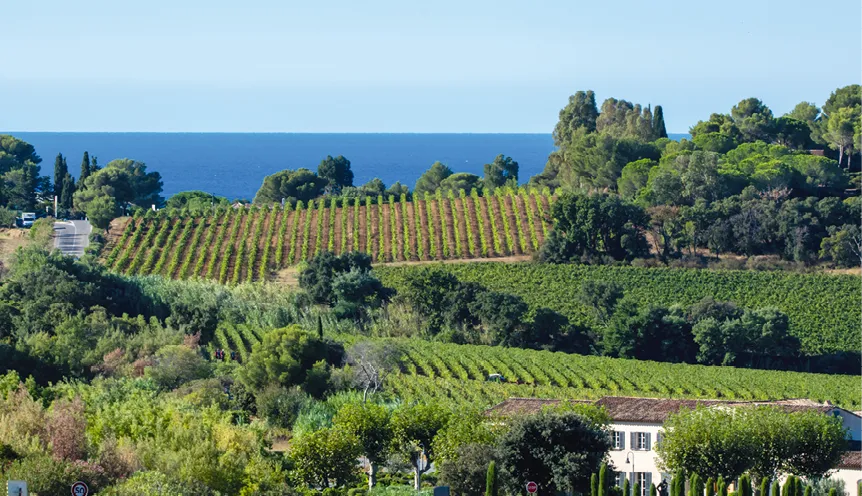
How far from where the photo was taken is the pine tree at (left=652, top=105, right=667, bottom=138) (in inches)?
4392

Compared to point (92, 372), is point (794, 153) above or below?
above

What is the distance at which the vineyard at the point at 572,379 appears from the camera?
56.8 meters

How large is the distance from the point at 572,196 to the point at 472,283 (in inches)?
484

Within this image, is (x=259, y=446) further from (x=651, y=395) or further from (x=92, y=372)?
(x=651, y=395)

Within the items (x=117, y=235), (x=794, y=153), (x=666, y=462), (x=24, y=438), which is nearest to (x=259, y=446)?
(x=24, y=438)

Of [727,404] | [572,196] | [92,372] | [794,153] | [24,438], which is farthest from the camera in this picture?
[794,153]

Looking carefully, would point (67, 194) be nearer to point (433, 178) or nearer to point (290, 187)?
point (290, 187)

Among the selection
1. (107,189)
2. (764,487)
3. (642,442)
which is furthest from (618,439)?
(107,189)

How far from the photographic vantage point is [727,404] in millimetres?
46219

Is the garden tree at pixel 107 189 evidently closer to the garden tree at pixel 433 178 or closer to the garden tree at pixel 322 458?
the garden tree at pixel 433 178

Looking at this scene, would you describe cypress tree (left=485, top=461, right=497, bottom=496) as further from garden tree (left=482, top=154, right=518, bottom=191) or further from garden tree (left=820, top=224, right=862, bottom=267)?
garden tree (left=482, top=154, right=518, bottom=191)

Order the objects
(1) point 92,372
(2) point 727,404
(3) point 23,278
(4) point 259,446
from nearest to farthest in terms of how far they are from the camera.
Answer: (4) point 259,446 → (2) point 727,404 → (1) point 92,372 → (3) point 23,278

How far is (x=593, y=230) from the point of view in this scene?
8000 cm

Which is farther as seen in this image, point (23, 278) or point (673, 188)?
point (673, 188)
